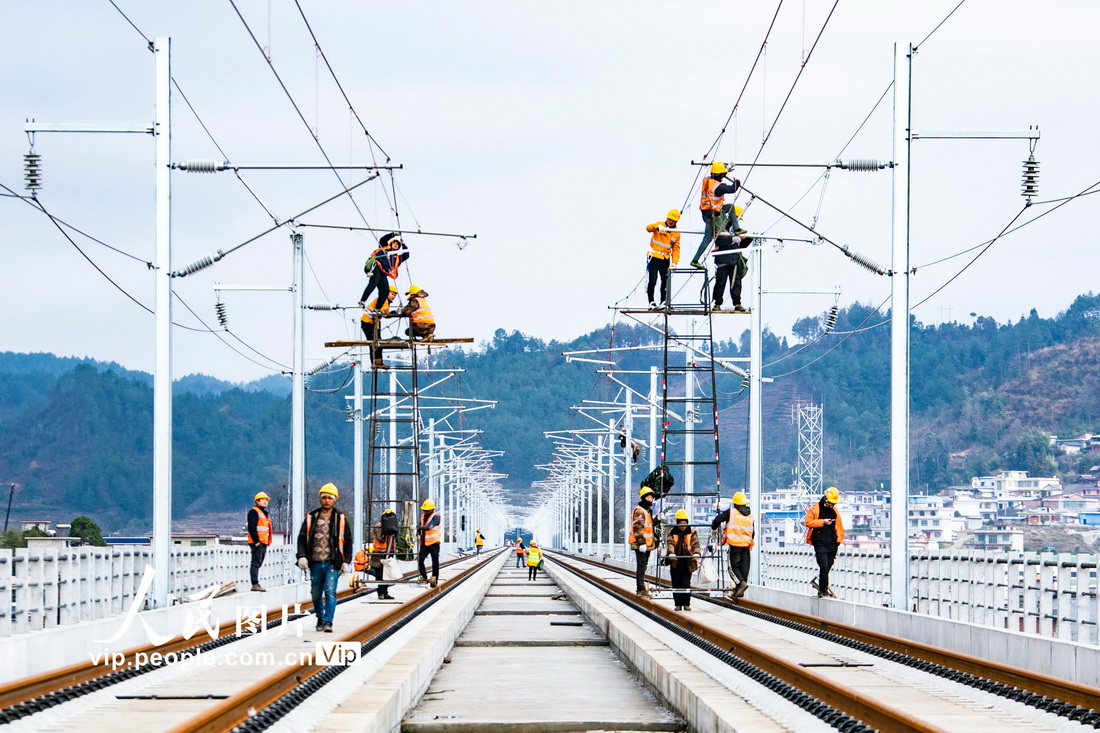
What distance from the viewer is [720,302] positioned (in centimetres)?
3375

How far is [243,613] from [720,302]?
39.3ft

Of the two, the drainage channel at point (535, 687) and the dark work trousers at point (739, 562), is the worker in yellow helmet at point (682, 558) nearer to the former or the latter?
the dark work trousers at point (739, 562)

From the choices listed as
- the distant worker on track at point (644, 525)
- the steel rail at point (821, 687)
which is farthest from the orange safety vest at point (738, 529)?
the steel rail at point (821, 687)

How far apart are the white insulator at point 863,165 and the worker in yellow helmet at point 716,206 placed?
243cm

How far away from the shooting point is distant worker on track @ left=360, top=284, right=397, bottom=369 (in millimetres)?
38781

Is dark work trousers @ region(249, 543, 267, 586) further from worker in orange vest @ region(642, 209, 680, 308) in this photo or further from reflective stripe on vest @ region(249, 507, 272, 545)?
worker in orange vest @ region(642, 209, 680, 308)

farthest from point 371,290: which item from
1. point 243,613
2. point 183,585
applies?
point 243,613

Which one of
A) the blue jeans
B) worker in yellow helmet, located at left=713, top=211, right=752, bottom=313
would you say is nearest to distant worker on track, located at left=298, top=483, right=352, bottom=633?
the blue jeans

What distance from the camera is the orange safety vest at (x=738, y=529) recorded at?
101 feet

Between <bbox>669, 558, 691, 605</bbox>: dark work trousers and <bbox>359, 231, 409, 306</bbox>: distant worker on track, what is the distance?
32.9 ft

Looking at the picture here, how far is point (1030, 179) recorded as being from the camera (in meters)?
25.4

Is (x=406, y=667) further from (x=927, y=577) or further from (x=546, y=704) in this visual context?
(x=927, y=577)

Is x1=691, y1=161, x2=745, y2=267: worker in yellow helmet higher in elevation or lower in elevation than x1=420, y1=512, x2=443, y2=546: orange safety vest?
higher

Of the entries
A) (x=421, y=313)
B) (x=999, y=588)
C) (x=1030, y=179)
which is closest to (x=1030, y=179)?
(x=1030, y=179)
